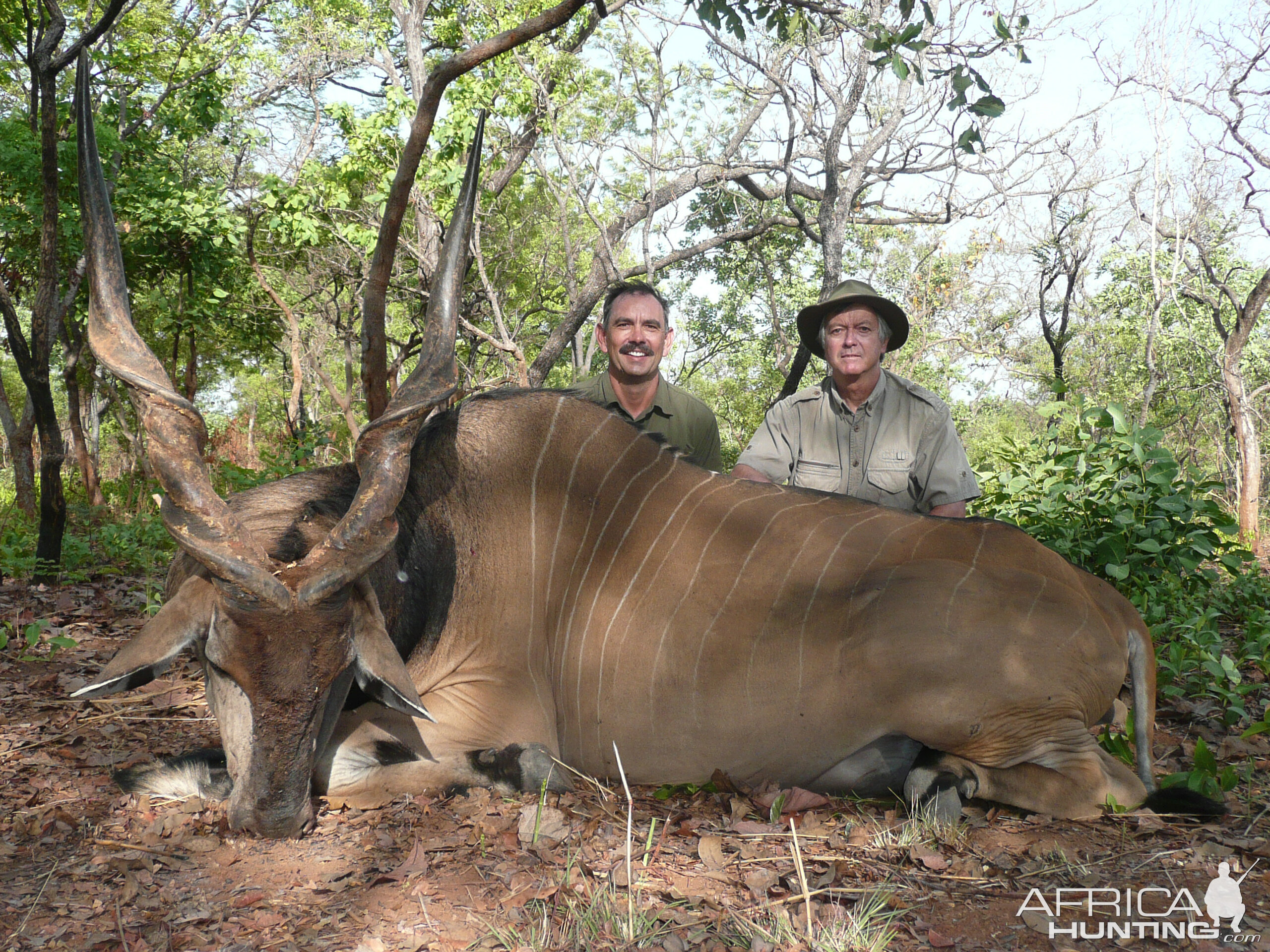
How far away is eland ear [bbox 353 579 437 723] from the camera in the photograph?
262 centimetres

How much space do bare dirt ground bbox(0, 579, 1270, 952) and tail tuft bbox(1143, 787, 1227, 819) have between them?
0.17 feet

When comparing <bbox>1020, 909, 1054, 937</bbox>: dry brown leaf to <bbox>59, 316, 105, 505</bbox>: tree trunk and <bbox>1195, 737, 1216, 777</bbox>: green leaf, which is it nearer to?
<bbox>1195, 737, 1216, 777</bbox>: green leaf

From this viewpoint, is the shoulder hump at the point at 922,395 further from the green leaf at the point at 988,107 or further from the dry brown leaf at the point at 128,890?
the dry brown leaf at the point at 128,890

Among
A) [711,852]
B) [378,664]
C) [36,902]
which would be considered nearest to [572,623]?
[378,664]

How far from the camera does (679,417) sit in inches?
202

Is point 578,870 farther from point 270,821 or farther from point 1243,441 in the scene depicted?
point 1243,441

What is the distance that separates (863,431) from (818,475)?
0.95 ft

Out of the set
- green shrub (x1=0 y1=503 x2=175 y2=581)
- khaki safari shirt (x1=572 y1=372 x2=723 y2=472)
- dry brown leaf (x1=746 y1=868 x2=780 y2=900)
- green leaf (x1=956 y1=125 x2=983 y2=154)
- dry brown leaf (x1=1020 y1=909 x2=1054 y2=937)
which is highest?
green leaf (x1=956 y1=125 x2=983 y2=154)

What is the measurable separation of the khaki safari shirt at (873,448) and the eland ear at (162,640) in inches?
99.9

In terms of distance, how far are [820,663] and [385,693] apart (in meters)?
1.30

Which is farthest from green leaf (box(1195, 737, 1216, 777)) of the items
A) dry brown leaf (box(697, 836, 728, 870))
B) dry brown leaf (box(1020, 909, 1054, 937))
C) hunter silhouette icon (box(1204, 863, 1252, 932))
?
dry brown leaf (box(697, 836, 728, 870))

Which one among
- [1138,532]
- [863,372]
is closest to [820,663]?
[863,372]

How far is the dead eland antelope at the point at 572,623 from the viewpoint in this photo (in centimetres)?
254

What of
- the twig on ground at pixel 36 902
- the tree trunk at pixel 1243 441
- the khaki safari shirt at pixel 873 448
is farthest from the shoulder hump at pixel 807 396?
the tree trunk at pixel 1243 441
